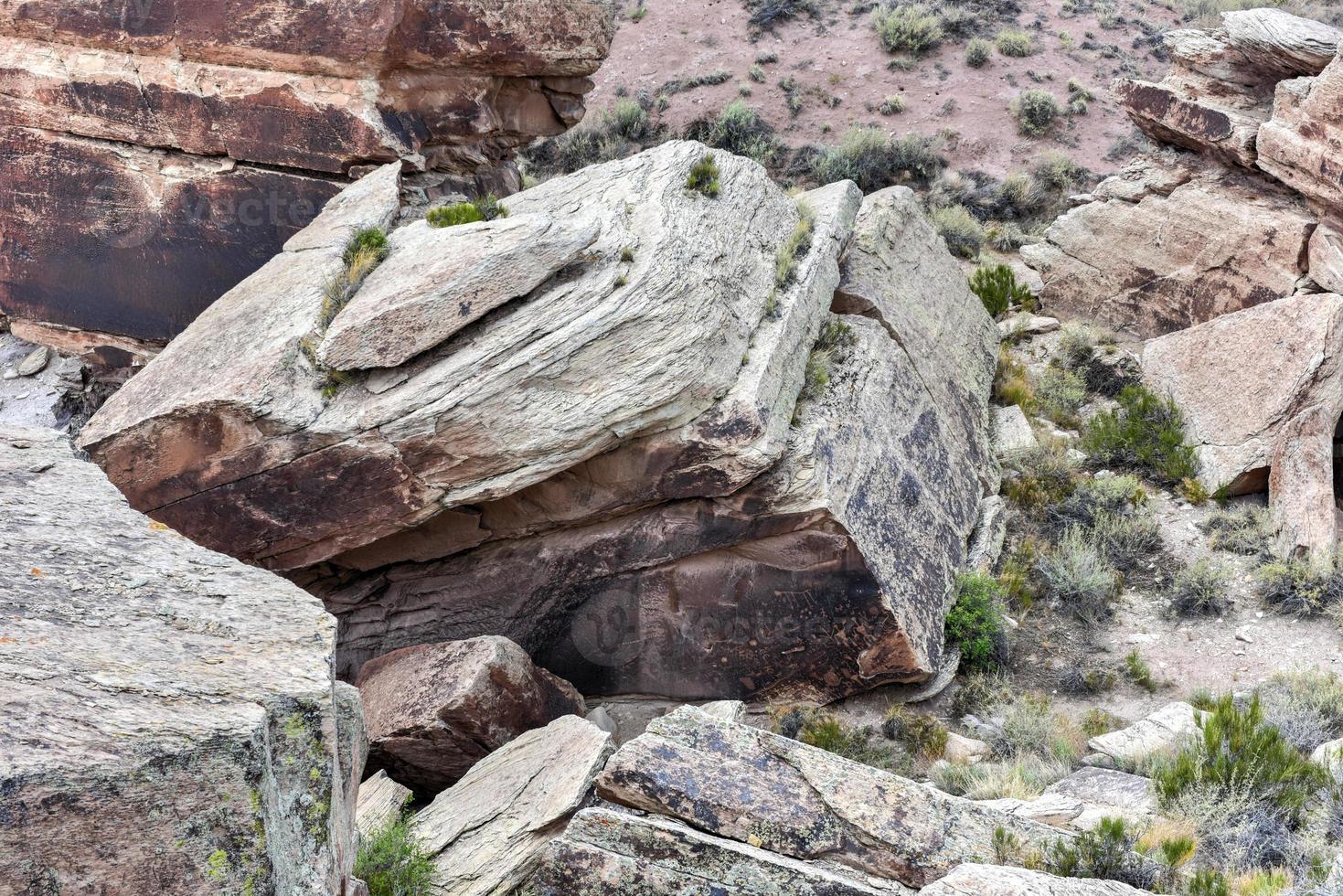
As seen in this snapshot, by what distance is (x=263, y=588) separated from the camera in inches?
201

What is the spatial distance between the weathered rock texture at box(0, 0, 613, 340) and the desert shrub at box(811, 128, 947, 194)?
8.85 metres

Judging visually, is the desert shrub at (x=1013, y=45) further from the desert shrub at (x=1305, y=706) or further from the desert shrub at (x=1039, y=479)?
the desert shrub at (x=1305, y=706)

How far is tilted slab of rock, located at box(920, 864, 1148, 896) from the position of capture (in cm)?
458

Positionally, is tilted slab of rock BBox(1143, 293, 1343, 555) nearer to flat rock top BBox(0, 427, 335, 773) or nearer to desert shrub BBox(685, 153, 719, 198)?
desert shrub BBox(685, 153, 719, 198)

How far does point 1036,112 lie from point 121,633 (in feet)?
69.3

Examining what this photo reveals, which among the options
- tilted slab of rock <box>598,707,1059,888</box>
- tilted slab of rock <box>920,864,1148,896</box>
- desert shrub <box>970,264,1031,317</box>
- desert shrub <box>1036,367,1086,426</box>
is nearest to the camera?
tilted slab of rock <box>920,864,1148,896</box>

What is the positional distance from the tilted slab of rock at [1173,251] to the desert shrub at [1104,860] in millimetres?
9301

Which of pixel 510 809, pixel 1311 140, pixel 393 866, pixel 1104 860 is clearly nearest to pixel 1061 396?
pixel 1311 140

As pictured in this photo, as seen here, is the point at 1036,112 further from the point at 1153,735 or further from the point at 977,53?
the point at 1153,735

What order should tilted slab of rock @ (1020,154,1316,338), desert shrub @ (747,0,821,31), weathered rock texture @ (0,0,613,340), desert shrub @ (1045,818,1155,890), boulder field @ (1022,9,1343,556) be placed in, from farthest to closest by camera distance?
1. desert shrub @ (747,0,821,31)
2. tilted slab of rock @ (1020,154,1316,338)
3. weathered rock texture @ (0,0,613,340)
4. boulder field @ (1022,9,1343,556)
5. desert shrub @ (1045,818,1155,890)

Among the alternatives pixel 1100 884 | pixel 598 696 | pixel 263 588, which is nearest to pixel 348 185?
pixel 598 696

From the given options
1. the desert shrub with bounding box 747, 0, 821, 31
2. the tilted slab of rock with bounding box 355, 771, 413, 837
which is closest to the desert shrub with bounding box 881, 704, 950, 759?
the tilted slab of rock with bounding box 355, 771, 413, 837

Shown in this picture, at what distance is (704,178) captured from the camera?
10.2 metres

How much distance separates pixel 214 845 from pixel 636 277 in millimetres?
5559
